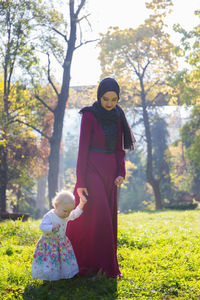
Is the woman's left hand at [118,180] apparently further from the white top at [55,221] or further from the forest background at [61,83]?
the forest background at [61,83]

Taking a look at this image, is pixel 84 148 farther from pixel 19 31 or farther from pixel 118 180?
pixel 19 31

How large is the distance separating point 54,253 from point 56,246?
84 mm

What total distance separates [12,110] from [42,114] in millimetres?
2187

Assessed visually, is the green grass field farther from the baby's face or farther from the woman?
the baby's face

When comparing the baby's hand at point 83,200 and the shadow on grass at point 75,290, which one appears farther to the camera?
the baby's hand at point 83,200

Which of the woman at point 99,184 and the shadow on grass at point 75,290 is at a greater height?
the woman at point 99,184

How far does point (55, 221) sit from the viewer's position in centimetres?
396

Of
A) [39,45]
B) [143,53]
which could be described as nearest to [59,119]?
[39,45]

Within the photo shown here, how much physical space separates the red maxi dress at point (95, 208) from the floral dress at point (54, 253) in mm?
181

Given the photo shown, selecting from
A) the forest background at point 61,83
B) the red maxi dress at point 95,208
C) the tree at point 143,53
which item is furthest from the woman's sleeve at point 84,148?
the tree at point 143,53

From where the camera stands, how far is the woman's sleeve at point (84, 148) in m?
4.21

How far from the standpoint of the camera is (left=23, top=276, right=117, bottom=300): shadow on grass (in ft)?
12.1

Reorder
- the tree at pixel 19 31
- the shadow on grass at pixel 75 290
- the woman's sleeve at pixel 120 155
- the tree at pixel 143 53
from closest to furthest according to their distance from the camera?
the shadow on grass at pixel 75 290 → the woman's sleeve at pixel 120 155 → the tree at pixel 19 31 → the tree at pixel 143 53

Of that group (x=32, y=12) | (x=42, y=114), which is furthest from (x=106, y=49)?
(x=32, y=12)
